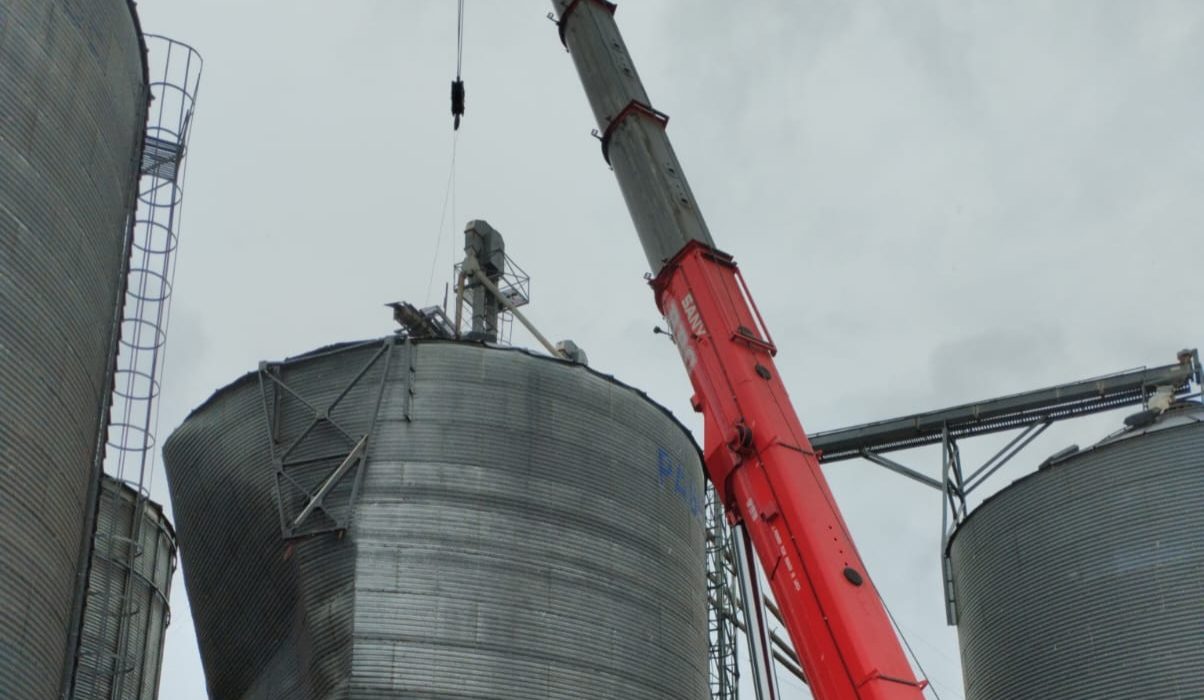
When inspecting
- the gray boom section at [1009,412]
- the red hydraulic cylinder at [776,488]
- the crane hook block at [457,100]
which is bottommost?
the red hydraulic cylinder at [776,488]

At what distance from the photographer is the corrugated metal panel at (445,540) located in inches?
1002

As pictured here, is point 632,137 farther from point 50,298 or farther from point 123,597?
point 123,597

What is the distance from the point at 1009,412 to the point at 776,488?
54.6 ft

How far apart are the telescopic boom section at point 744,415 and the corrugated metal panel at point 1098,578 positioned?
9.36 metres

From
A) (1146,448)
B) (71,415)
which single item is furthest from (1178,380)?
(71,415)

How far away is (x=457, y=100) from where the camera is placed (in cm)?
3266

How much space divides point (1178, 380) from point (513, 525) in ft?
55.2

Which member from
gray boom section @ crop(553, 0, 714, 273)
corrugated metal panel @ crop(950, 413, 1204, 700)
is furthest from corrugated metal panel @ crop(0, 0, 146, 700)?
corrugated metal panel @ crop(950, 413, 1204, 700)

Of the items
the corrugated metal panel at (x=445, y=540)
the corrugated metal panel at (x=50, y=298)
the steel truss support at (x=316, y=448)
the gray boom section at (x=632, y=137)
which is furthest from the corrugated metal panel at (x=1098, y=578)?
the corrugated metal panel at (x=50, y=298)

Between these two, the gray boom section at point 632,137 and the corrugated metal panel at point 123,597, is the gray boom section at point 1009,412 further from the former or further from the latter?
the corrugated metal panel at point 123,597

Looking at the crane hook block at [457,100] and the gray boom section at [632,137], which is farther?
the crane hook block at [457,100]

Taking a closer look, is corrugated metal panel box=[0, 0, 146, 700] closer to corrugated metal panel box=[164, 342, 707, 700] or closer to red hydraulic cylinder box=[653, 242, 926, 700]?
corrugated metal panel box=[164, 342, 707, 700]

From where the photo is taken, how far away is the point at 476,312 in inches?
1442

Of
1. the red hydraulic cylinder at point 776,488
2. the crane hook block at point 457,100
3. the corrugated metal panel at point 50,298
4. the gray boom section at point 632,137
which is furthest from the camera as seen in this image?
the crane hook block at point 457,100
